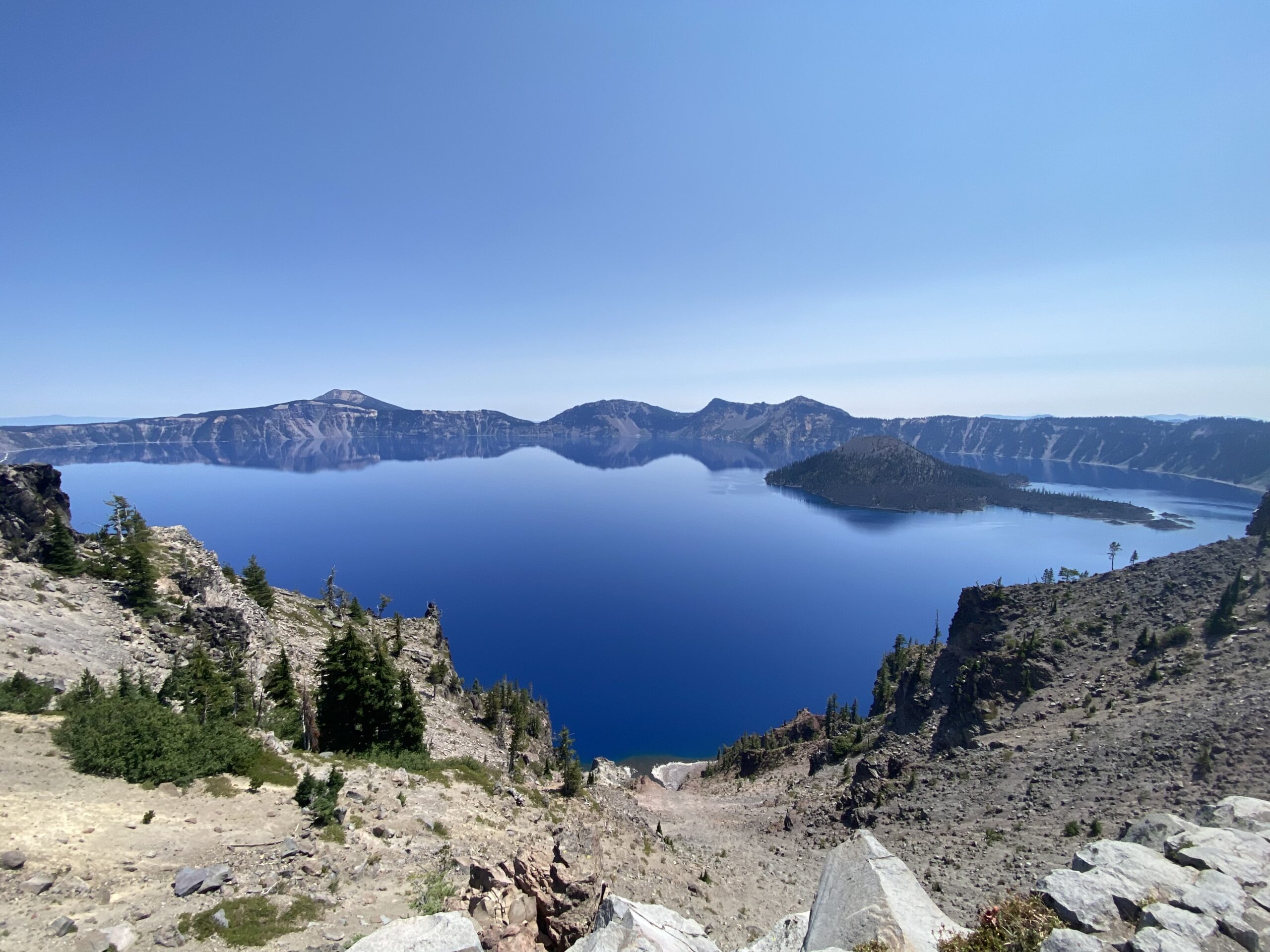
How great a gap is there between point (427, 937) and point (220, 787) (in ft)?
53.2

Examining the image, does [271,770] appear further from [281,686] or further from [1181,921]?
[1181,921]

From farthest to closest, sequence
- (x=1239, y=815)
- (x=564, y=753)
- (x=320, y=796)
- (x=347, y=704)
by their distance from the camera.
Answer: (x=564, y=753)
(x=347, y=704)
(x=320, y=796)
(x=1239, y=815)

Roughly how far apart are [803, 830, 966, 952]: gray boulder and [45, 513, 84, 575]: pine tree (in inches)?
2260

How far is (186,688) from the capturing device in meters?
29.9

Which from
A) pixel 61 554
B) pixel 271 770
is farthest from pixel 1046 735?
pixel 61 554

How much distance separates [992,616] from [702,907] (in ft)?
176

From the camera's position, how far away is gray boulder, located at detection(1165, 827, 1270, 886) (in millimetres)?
11453

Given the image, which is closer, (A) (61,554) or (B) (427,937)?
(B) (427,937)

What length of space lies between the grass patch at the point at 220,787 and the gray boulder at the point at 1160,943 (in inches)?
1060

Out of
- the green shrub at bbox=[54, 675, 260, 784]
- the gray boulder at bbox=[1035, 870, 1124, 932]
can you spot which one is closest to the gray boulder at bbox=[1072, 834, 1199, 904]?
the gray boulder at bbox=[1035, 870, 1124, 932]

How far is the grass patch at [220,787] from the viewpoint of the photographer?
20.0 m

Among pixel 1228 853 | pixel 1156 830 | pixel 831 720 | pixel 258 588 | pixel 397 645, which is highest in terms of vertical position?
pixel 1228 853

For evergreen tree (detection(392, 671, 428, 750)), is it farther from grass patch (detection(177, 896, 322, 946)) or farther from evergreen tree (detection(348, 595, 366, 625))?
evergreen tree (detection(348, 595, 366, 625))

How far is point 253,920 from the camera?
13.2m
